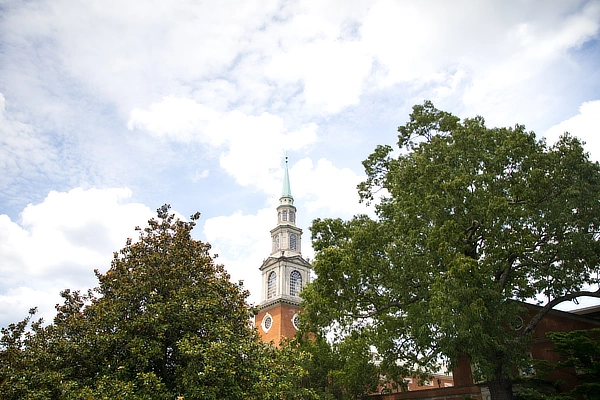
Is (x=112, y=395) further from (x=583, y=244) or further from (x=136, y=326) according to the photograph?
(x=583, y=244)

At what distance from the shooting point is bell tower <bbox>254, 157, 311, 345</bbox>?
47.4 metres

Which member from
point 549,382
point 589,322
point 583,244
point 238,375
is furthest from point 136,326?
point 589,322

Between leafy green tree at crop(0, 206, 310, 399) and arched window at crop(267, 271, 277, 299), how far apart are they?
33.1 meters

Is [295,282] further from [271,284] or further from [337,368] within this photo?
[337,368]

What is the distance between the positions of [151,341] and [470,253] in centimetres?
1318

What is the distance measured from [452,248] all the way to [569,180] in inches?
203

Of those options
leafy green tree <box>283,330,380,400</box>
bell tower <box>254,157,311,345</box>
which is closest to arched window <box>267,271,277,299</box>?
bell tower <box>254,157,311,345</box>

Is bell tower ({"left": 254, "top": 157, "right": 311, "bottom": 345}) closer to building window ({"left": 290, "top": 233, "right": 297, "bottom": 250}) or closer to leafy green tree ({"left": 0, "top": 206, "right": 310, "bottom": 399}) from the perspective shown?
building window ({"left": 290, "top": 233, "right": 297, "bottom": 250})

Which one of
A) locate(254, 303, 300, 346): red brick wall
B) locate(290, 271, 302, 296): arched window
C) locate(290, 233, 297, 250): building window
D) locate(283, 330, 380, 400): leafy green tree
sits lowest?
locate(283, 330, 380, 400): leafy green tree

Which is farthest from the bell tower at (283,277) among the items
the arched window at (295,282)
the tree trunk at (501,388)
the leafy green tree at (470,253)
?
the tree trunk at (501,388)

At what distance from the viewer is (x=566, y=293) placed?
17719 mm

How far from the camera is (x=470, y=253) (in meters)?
19.1

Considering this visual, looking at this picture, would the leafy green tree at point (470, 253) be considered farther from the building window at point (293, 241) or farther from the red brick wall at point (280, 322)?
the building window at point (293, 241)

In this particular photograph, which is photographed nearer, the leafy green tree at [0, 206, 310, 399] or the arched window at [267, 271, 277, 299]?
the leafy green tree at [0, 206, 310, 399]
